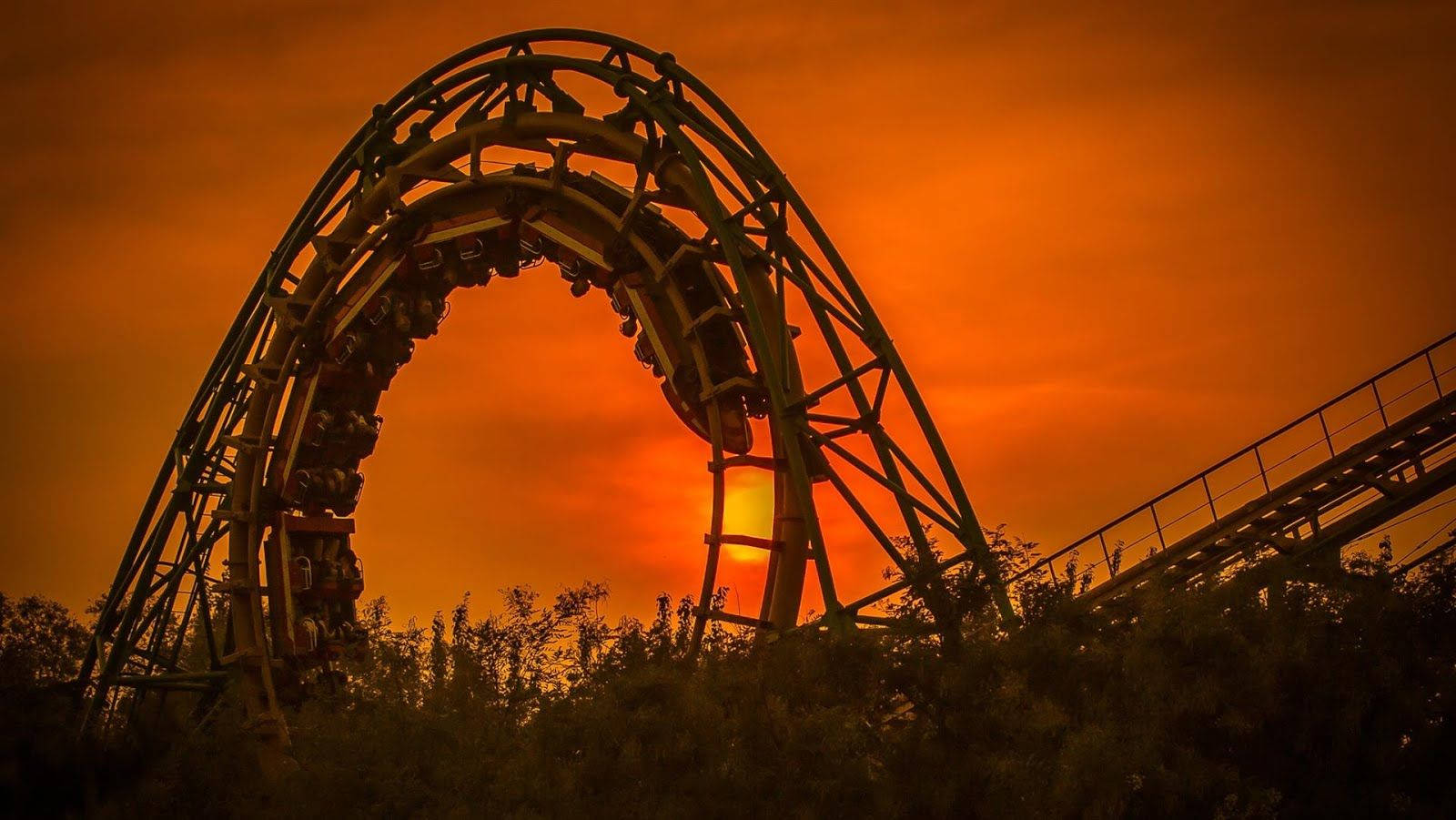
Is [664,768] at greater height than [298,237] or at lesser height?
lesser

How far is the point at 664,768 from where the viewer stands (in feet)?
64.8

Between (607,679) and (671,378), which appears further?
(671,378)

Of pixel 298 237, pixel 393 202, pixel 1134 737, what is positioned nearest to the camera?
pixel 1134 737

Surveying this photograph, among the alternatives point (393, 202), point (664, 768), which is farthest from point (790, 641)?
point (393, 202)

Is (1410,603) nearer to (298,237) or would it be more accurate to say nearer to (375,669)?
(375,669)

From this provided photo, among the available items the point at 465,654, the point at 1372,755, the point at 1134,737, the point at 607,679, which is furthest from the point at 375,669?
the point at 1372,755

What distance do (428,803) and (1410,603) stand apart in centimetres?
1210

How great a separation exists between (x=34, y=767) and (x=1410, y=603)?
1864cm

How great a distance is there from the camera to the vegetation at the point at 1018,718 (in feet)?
59.1

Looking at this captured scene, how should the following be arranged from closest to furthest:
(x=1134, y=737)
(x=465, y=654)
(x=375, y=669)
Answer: (x=1134, y=737) → (x=465, y=654) → (x=375, y=669)

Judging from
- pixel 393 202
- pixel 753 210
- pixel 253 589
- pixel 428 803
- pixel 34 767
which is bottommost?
pixel 428 803

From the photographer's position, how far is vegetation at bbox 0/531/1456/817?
59.1ft

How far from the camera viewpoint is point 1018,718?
60.5 feet

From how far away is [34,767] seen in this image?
24.8 meters
